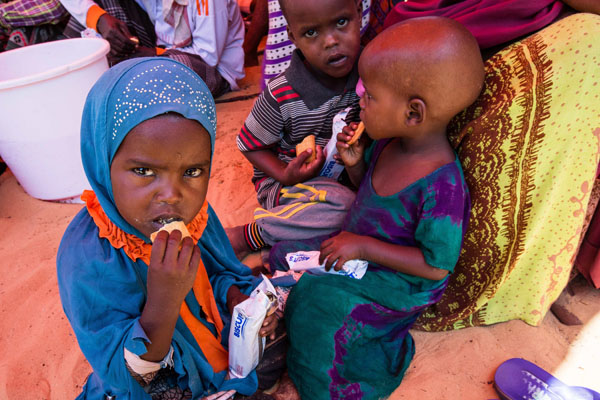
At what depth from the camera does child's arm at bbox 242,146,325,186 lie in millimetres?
1857

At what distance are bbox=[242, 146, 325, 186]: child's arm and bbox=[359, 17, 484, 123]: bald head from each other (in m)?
0.65

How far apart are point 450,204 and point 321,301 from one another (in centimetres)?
55

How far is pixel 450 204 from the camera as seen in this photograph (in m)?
1.28

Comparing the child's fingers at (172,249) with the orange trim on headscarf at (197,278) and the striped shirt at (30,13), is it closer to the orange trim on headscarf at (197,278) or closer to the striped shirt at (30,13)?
the orange trim on headscarf at (197,278)

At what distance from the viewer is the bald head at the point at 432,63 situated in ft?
3.83

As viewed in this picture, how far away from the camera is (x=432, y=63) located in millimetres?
1167

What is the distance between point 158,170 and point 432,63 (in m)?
0.81

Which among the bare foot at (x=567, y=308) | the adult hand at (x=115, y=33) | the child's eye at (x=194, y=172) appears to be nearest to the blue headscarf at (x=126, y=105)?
the child's eye at (x=194, y=172)

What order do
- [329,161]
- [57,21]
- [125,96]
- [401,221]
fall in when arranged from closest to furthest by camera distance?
[125,96] → [401,221] → [329,161] → [57,21]

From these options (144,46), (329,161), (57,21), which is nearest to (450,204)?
(329,161)

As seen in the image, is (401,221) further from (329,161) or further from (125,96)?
(125,96)

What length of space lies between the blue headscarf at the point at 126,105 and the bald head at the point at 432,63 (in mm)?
565

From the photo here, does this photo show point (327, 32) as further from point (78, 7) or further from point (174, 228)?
point (78, 7)

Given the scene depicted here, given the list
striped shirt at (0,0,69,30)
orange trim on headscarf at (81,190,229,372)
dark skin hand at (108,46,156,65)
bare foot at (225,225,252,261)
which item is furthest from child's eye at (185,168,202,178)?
striped shirt at (0,0,69,30)
